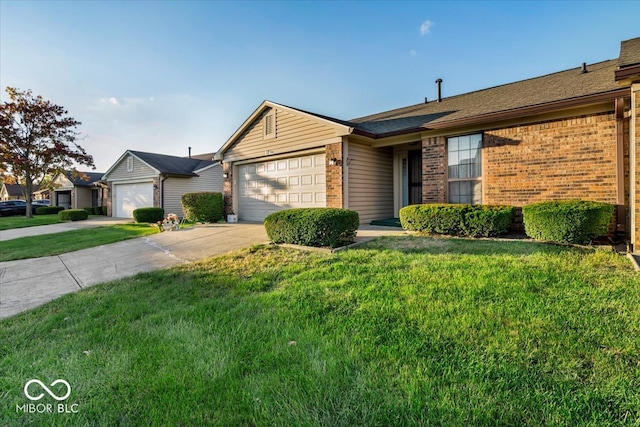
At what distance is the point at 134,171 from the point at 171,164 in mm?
2333

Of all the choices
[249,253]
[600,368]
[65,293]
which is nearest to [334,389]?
[600,368]

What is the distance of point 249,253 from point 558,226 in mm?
6152

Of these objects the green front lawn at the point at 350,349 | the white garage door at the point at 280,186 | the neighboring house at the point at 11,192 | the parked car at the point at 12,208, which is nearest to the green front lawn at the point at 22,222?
the parked car at the point at 12,208

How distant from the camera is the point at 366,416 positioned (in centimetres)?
171

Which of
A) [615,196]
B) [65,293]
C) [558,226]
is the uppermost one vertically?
[615,196]

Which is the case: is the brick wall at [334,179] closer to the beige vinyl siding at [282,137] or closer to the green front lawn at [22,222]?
the beige vinyl siding at [282,137]

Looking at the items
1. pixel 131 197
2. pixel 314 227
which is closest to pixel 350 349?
pixel 314 227

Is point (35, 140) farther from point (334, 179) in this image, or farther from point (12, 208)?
point (334, 179)

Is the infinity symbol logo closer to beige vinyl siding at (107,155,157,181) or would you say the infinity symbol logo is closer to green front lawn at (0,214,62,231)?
beige vinyl siding at (107,155,157,181)

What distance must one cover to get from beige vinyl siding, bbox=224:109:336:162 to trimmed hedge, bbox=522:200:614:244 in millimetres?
6098

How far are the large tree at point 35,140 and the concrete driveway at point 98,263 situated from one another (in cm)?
1954

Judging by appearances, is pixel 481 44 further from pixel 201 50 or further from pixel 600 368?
pixel 600 368

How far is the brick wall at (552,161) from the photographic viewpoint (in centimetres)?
619

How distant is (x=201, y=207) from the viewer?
12.6 m
